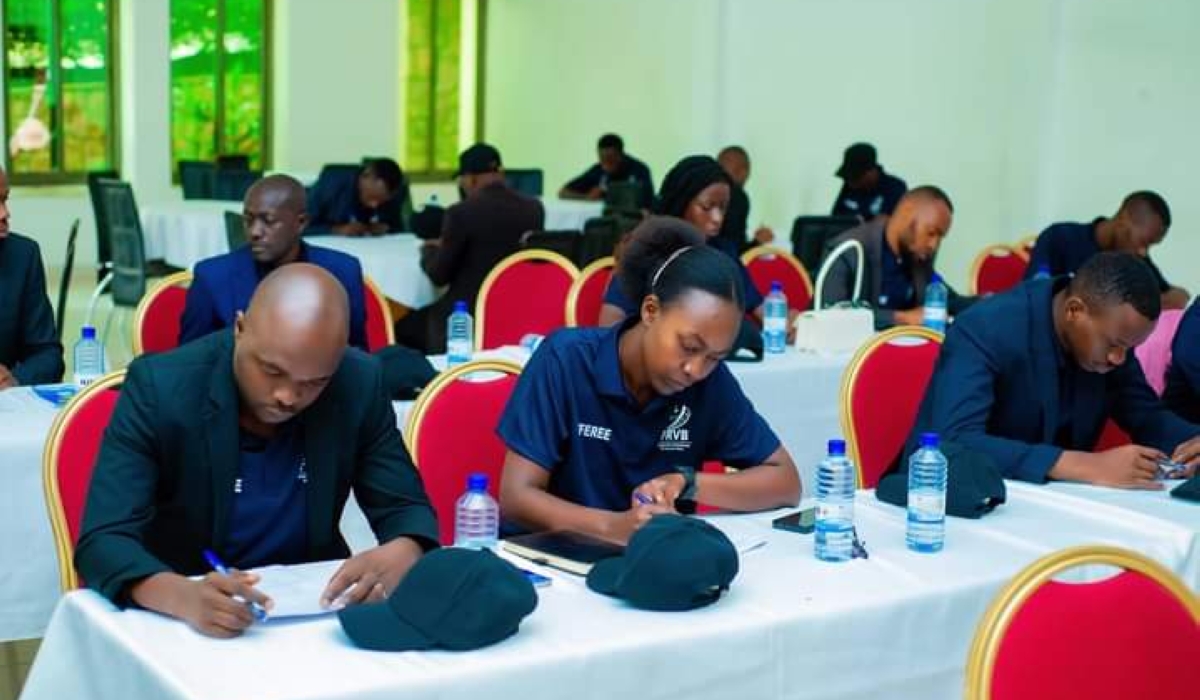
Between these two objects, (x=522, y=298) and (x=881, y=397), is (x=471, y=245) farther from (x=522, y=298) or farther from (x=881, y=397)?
(x=881, y=397)

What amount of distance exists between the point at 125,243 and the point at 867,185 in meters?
4.50

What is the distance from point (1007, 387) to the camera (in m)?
3.69

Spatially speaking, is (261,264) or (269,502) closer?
(269,502)

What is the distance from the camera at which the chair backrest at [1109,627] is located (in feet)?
7.09

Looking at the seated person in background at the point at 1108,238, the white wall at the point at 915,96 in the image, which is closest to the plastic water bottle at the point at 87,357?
the seated person in background at the point at 1108,238

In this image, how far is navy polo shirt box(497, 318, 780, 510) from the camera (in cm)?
315

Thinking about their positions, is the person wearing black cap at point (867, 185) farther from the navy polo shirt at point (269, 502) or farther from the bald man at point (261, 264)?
the navy polo shirt at point (269, 502)

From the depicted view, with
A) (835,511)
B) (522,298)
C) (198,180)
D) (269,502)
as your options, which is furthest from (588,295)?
(198,180)

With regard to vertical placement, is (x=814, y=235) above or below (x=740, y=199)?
below

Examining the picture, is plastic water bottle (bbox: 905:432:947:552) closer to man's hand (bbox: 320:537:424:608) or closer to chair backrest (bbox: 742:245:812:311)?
man's hand (bbox: 320:537:424:608)

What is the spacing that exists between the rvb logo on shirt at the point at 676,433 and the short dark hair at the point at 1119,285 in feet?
3.03

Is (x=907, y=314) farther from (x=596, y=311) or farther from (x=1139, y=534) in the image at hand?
(x=1139, y=534)

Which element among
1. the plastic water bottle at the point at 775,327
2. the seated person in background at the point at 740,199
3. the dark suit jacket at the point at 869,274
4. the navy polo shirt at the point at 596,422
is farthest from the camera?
the seated person in background at the point at 740,199

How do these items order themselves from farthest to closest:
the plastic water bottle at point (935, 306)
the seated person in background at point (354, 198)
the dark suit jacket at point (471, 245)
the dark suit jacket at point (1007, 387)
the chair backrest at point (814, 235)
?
the seated person in background at point (354, 198), the chair backrest at point (814, 235), the dark suit jacket at point (471, 245), the plastic water bottle at point (935, 306), the dark suit jacket at point (1007, 387)
